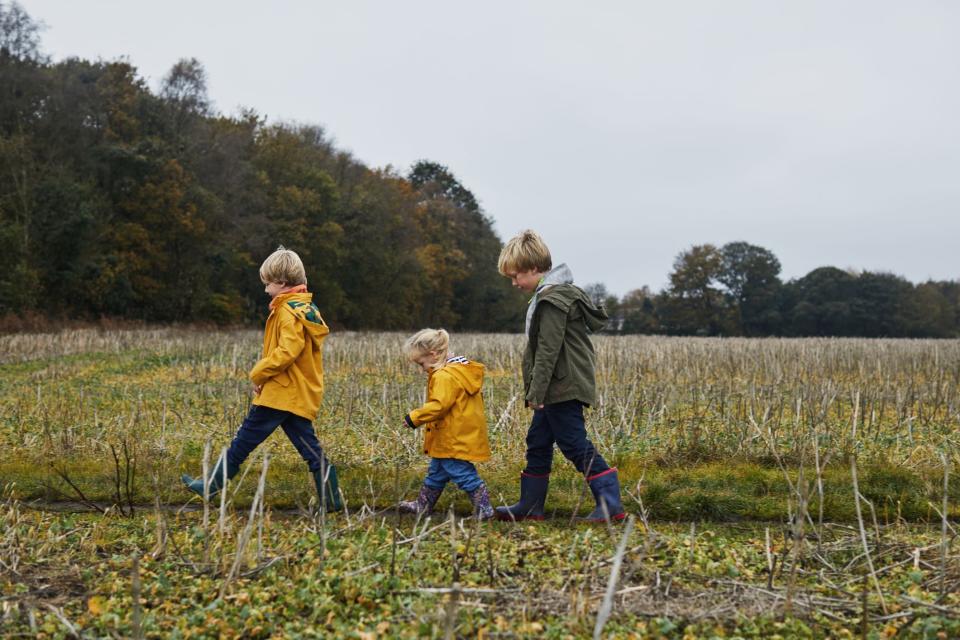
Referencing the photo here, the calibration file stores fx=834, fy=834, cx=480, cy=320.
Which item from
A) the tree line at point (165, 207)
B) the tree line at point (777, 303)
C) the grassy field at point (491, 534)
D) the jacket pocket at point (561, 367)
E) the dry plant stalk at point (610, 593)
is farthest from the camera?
the tree line at point (777, 303)

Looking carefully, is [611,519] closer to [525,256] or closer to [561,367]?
[561,367]

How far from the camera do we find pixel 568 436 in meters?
5.86

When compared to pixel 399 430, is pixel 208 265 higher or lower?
higher

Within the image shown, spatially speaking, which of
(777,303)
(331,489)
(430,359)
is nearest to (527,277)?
(430,359)

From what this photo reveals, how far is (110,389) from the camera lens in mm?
12828

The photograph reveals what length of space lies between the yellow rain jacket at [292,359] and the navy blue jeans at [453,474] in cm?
97

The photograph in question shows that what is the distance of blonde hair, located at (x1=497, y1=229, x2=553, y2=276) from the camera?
233 inches

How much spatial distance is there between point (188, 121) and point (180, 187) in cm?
488

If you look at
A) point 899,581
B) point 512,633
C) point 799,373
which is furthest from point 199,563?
point 799,373

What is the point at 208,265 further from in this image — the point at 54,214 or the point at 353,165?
the point at 353,165

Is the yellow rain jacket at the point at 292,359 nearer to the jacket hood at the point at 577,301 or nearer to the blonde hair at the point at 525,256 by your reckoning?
the blonde hair at the point at 525,256

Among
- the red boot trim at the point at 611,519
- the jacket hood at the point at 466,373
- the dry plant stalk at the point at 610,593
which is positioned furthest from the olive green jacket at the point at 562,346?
the dry plant stalk at the point at 610,593

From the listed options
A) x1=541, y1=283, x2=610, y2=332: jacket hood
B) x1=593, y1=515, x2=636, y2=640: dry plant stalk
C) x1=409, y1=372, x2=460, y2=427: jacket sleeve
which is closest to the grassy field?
x1=593, y1=515, x2=636, y2=640: dry plant stalk

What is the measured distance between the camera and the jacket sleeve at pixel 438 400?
5.76 m
